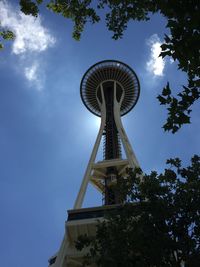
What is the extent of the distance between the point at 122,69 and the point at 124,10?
58.4 meters

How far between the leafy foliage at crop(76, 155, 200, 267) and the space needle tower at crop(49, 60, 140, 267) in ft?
7.15

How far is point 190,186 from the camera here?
46.1ft

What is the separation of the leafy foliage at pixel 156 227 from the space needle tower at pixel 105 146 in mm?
2180

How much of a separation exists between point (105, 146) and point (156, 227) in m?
41.7

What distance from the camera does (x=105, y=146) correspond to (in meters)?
55.3

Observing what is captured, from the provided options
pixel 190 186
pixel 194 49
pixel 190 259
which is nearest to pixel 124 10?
pixel 194 49

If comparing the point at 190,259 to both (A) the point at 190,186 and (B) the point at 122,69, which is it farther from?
(B) the point at 122,69

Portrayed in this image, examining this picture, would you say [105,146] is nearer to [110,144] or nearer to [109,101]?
[110,144]

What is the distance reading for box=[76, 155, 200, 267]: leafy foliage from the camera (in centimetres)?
1280

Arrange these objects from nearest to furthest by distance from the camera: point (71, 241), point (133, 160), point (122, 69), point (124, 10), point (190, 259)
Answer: point (124, 10) < point (190, 259) < point (71, 241) < point (133, 160) < point (122, 69)

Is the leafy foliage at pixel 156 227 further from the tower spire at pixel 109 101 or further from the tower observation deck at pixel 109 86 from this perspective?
the tower observation deck at pixel 109 86

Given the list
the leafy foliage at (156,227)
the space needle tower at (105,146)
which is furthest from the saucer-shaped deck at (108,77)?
the leafy foliage at (156,227)

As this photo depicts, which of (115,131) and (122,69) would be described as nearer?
(115,131)

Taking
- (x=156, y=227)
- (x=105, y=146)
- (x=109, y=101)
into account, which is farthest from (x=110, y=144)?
(x=156, y=227)
